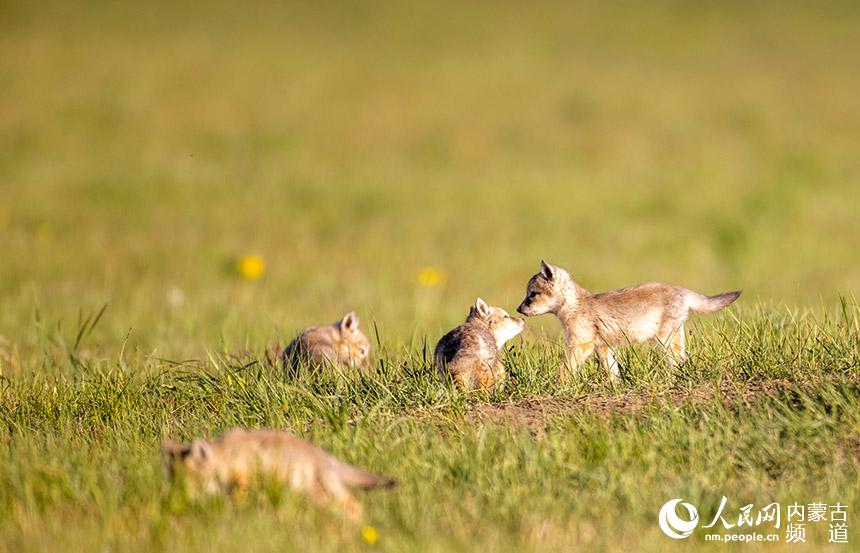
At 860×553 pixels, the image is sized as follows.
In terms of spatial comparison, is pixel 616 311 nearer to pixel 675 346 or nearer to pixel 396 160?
pixel 675 346

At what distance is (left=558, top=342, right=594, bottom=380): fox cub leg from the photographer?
25.0 ft

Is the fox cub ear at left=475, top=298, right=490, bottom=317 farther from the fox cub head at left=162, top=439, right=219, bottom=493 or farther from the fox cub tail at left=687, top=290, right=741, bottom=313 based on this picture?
the fox cub head at left=162, top=439, right=219, bottom=493

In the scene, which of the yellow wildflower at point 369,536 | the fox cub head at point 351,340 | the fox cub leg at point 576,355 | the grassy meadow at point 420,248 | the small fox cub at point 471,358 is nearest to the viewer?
the yellow wildflower at point 369,536

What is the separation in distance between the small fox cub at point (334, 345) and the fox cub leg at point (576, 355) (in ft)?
5.91

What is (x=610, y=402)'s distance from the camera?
711 cm

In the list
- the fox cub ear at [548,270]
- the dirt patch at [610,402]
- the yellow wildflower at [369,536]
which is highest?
the fox cub ear at [548,270]

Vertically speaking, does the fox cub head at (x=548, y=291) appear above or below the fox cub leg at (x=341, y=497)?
above

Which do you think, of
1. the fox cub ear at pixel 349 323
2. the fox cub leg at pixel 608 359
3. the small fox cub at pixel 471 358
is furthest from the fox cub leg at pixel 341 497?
the fox cub ear at pixel 349 323

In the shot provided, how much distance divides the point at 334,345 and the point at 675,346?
117 inches

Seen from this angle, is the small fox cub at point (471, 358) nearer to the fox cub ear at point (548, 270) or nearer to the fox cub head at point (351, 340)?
the fox cub ear at point (548, 270)

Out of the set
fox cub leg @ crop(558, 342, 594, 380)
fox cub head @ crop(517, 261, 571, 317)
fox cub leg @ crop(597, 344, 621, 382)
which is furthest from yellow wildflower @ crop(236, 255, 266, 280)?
fox cub leg @ crop(597, 344, 621, 382)

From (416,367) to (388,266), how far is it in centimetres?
797

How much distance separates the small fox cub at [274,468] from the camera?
5.79 metres

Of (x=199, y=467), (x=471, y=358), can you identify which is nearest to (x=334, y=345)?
(x=471, y=358)
